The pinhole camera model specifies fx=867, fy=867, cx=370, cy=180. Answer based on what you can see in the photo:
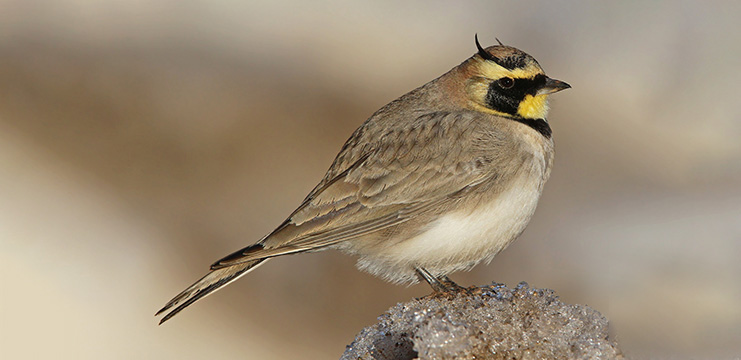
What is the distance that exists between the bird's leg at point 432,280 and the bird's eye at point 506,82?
0.98 metres

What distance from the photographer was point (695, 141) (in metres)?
9.08

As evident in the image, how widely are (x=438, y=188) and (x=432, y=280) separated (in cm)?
43

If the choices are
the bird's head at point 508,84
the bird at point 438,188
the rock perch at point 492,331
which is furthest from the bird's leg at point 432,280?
the bird's head at point 508,84

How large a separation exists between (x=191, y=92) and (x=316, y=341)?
300cm

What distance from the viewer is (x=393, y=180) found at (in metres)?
4.08

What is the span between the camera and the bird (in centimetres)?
395

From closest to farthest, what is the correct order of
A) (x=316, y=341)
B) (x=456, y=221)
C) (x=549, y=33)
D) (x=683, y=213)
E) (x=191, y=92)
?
(x=456, y=221) → (x=316, y=341) → (x=683, y=213) → (x=191, y=92) → (x=549, y=33)

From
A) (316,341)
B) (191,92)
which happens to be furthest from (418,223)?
(191,92)

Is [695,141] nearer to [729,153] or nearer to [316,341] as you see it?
[729,153]

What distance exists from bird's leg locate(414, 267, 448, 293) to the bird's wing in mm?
260

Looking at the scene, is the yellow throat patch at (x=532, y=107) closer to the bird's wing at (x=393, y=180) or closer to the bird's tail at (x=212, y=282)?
the bird's wing at (x=393, y=180)

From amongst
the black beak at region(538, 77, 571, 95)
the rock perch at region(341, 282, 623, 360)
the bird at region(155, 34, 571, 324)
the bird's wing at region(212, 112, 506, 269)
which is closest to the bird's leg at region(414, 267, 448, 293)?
the bird at region(155, 34, 571, 324)

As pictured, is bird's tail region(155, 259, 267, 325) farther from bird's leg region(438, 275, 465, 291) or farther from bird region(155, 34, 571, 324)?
bird's leg region(438, 275, 465, 291)

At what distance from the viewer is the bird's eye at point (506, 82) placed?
13.8ft
